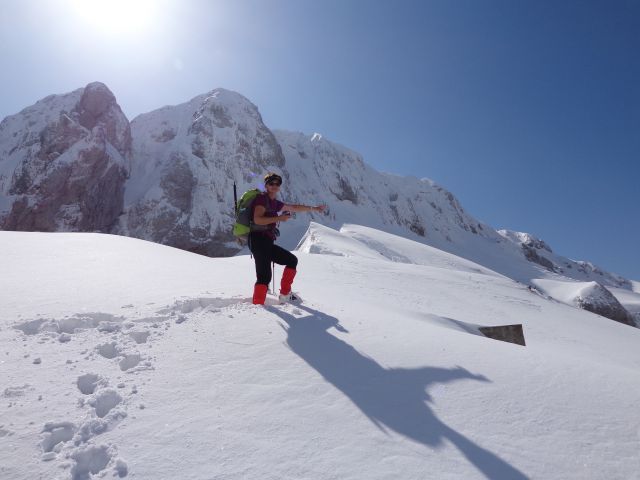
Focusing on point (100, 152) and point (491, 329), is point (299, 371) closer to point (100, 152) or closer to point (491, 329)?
point (491, 329)

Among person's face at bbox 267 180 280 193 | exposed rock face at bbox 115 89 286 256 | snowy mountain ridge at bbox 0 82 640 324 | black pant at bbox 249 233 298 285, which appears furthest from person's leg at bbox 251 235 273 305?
exposed rock face at bbox 115 89 286 256

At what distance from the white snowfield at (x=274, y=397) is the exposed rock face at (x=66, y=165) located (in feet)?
196

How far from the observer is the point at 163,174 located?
61438 millimetres

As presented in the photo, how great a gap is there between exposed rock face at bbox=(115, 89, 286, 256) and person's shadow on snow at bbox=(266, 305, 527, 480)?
51.3 meters

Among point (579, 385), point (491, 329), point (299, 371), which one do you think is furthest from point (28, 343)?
point (491, 329)

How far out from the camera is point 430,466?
7.32ft

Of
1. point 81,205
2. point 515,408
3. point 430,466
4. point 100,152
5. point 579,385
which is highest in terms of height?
point 100,152

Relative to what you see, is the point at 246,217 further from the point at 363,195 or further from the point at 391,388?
the point at 363,195

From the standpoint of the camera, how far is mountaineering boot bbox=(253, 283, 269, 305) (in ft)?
18.7

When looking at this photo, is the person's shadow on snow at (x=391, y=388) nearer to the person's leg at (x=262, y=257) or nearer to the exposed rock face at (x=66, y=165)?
the person's leg at (x=262, y=257)

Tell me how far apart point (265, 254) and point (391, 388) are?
3.54 m

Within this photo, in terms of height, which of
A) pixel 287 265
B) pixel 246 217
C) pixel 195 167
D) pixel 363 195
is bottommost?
pixel 287 265

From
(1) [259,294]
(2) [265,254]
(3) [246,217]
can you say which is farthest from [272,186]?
(1) [259,294]

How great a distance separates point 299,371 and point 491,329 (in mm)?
6370
